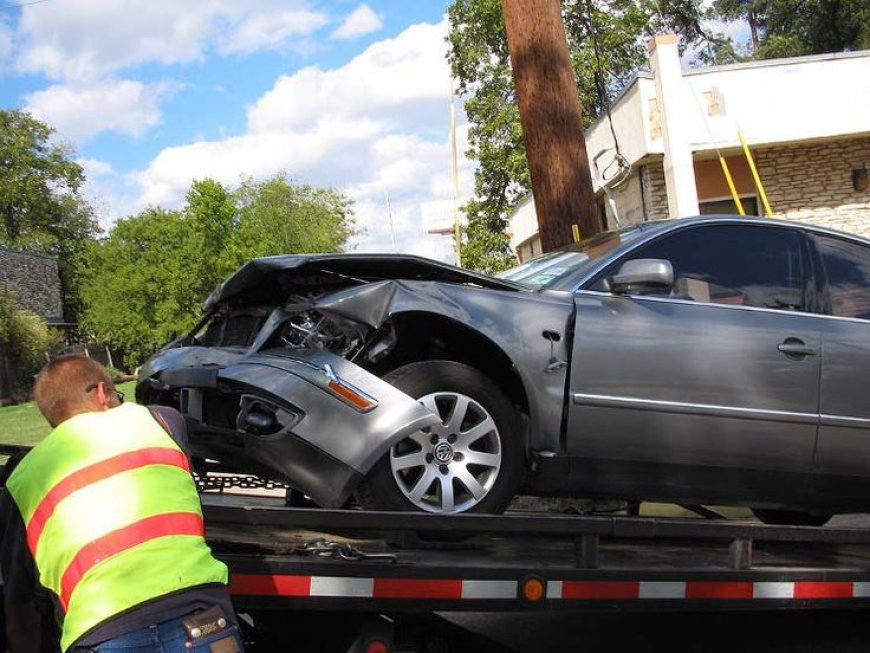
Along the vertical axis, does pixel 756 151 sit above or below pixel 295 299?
above

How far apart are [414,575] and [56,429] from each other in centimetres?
137

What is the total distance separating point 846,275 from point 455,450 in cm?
225

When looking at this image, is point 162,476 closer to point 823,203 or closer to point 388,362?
point 388,362

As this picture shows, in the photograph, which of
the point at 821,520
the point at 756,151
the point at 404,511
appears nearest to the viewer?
the point at 404,511

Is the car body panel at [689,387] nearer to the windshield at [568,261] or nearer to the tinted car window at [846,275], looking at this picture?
the windshield at [568,261]

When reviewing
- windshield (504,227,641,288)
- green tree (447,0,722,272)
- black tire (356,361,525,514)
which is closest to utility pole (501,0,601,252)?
windshield (504,227,641,288)

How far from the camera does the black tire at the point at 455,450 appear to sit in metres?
3.44

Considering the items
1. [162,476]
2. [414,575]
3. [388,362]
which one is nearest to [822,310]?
[388,362]

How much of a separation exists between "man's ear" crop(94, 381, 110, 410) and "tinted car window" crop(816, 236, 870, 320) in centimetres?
335

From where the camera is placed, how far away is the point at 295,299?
12.4 ft

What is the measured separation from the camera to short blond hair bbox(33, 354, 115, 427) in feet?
7.64

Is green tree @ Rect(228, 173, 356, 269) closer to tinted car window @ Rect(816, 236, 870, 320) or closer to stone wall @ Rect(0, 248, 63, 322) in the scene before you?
stone wall @ Rect(0, 248, 63, 322)

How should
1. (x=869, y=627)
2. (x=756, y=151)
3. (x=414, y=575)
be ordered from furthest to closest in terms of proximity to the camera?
(x=756, y=151) → (x=869, y=627) → (x=414, y=575)

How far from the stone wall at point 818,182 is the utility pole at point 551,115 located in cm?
887
